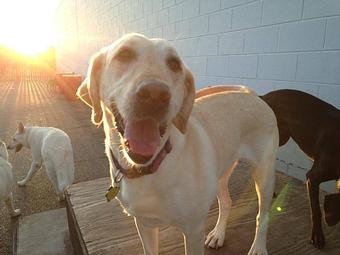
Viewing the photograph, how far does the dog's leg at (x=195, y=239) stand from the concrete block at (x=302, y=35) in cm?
260

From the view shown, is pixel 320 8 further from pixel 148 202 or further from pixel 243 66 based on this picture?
pixel 148 202

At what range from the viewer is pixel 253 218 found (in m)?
2.76

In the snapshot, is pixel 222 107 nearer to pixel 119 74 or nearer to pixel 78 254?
pixel 119 74

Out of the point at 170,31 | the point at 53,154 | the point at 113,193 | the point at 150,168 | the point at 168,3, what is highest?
the point at 168,3

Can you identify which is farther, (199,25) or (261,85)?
(199,25)

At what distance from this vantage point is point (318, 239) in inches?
92.6

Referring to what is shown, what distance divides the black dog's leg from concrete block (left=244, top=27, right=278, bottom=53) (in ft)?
6.42

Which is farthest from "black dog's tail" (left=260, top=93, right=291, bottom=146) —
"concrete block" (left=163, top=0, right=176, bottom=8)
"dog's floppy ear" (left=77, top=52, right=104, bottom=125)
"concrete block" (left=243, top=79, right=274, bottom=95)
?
"concrete block" (left=163, top=0, right=176, bottom=8)

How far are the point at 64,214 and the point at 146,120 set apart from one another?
113 inches

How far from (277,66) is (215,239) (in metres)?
2.49

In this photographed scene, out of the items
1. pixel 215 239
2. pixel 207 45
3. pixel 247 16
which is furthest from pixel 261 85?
pixel 215 239

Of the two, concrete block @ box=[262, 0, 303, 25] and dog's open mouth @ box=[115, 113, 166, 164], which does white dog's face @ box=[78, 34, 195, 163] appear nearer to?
dog's open mouth @ box=[115, 113, 166, 164]

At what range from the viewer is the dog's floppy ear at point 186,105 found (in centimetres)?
178

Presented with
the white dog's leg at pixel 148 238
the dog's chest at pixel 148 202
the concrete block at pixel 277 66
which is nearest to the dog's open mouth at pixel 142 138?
the dog's chest at pixel 148 202
